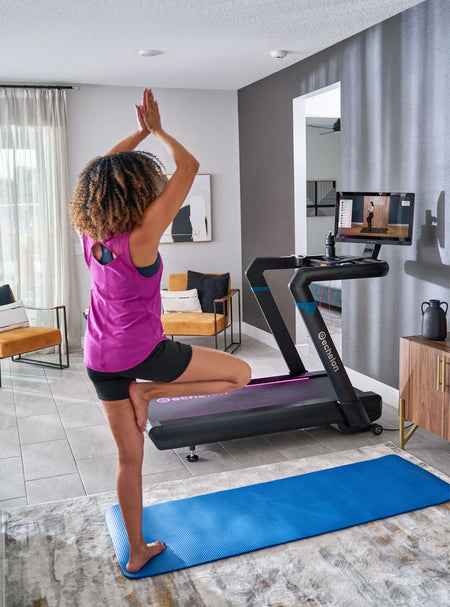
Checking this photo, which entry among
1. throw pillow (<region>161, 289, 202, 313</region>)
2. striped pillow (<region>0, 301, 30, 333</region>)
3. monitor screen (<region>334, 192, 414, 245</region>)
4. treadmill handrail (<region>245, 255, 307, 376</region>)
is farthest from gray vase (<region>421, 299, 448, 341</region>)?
striped pillow (<region>0, 301, 30, 333</region>)

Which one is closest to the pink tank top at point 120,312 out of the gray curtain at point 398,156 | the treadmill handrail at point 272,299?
the treadmill handrail at point 272,299

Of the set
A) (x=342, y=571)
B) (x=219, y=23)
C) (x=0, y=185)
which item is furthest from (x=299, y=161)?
(x=342, y=571)

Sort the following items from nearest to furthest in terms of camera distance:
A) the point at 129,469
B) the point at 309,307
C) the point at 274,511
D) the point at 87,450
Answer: the point at 129,469 < the point at 274,511 < the point at 309,307 < the point at 87,450

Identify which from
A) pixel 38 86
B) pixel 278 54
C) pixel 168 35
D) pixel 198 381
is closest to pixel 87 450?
pixel 198 381

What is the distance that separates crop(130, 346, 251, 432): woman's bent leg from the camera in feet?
7.29

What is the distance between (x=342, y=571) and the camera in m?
2.34

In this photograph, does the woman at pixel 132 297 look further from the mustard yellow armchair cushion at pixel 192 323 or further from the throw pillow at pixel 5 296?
the throw pillow at pixel 5 296

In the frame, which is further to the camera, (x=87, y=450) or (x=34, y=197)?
(x=34, y=197)

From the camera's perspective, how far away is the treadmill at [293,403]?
3.48 m

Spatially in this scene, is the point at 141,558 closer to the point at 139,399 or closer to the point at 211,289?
the point at 139,399

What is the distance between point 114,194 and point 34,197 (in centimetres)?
453

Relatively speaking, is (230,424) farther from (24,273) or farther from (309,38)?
(24,273)

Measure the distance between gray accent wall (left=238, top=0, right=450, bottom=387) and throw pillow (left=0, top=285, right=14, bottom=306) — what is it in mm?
2796

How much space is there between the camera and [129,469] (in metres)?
2.28
